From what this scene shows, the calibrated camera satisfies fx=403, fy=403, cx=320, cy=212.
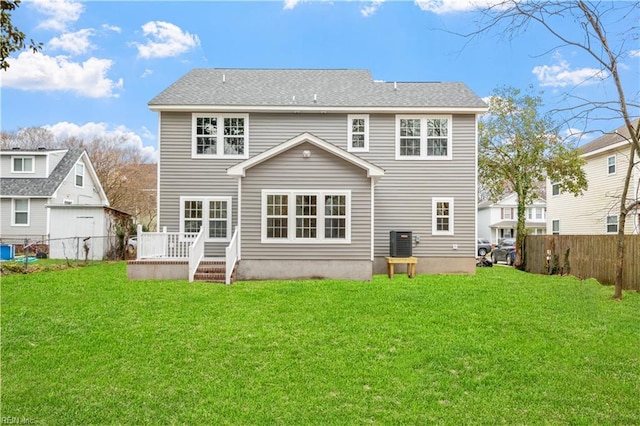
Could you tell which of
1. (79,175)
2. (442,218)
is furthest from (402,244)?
(79,175)

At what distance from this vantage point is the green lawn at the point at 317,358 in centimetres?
427

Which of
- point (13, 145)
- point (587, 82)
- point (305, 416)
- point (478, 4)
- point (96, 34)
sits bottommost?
point (305, 416)

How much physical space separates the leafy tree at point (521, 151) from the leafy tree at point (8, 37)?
19477 millimetres

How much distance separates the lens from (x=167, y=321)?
7.30m

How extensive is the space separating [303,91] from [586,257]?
38.4 feet

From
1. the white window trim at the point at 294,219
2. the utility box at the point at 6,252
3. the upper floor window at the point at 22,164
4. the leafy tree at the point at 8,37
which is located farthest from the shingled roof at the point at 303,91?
the upper floor window at the point at 22,164

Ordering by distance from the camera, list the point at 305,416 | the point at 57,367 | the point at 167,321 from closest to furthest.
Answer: the point at 305,416, the point at 57,367, the point at 167,321

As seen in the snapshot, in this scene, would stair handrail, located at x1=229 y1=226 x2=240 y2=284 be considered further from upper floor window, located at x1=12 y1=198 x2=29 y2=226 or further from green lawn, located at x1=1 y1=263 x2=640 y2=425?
upper floor window, located at x1=12 y1=198 x2=29 y2=226

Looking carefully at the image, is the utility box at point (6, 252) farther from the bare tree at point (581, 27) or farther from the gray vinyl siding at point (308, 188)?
the bare tree at point (581, 27)

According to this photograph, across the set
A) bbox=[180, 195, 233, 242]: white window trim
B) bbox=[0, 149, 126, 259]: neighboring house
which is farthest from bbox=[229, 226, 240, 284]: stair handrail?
bbox=[0, 149, 126, 259]: neighboring house

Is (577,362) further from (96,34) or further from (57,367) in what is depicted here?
(96,34)

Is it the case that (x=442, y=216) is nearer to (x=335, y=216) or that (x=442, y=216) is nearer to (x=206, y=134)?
(x=335, y=216)

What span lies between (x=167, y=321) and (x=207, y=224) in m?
6.98

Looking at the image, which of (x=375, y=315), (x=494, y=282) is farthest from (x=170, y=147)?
(x=494, y=282)
